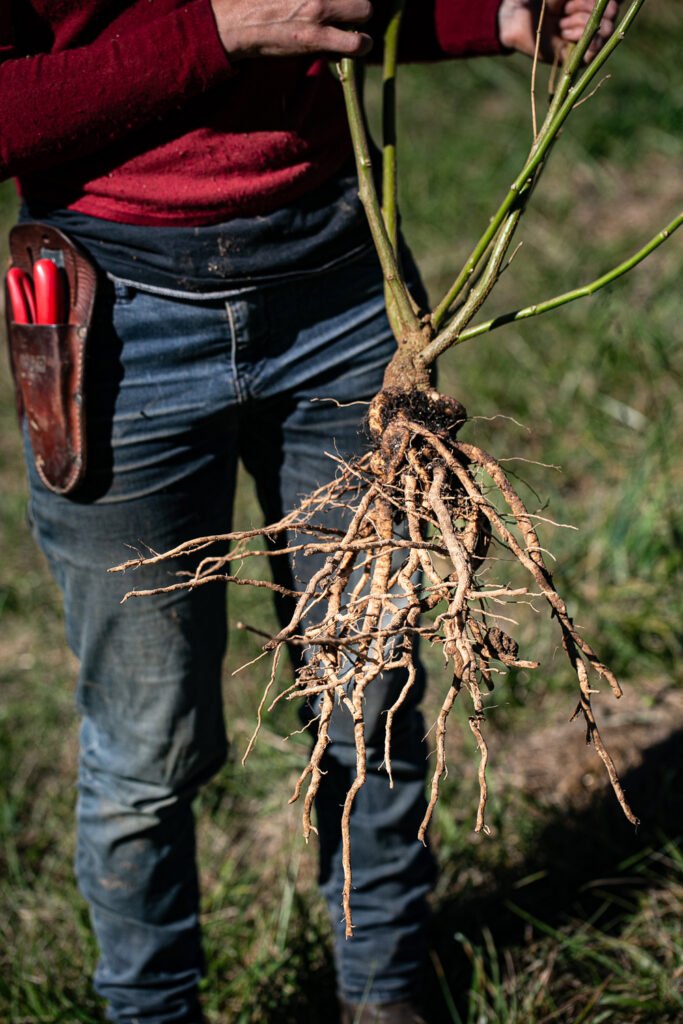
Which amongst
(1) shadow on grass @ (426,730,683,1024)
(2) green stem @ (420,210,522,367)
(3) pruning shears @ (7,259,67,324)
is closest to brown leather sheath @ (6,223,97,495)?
(3) pruning shears @ (7,259,67,324)

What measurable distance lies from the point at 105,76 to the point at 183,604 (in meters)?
0.64

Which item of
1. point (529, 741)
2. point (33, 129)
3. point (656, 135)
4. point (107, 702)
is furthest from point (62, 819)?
point (656, 135)

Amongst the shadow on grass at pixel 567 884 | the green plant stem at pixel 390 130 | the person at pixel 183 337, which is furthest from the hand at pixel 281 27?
the shadow on grass at pixel 567 884

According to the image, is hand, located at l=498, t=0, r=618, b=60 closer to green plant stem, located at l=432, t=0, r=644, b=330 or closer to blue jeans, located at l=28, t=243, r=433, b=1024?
green plant stem, located at l=432, t=0, r=644, b=330

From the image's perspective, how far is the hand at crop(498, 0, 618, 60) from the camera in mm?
1312

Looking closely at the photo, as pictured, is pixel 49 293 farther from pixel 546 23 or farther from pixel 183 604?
pixel 546 23

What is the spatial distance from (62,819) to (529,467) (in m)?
1.50

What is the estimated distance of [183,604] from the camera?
1341 mm

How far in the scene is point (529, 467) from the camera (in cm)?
279

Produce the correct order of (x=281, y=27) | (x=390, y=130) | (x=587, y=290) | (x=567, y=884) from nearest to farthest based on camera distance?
(x=281, y=27), (x=587, y=290), (x=390, y=130), (x=567, y=884)

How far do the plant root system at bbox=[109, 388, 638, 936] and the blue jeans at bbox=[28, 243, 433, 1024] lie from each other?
10 centimetres

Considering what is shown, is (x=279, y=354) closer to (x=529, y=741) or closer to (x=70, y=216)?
(x=70, y=216)

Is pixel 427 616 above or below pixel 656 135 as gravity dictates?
below

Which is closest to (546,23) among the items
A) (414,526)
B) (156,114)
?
(156,114)
